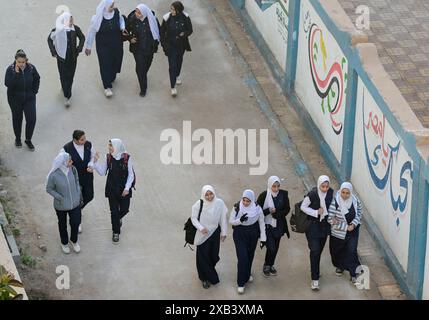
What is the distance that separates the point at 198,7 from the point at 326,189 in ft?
23.1

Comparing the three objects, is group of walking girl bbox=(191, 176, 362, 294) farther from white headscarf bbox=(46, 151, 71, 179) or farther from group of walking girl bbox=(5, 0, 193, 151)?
group of walking girl bbox=(5, 0, 193, 151)

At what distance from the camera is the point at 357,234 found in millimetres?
15727

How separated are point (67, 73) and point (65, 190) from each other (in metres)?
3.52

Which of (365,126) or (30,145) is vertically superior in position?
(365,126)

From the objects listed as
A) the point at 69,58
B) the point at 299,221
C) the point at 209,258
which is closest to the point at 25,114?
the point at 69,58

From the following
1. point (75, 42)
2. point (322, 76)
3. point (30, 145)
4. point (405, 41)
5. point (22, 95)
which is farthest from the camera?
point (405, 41)

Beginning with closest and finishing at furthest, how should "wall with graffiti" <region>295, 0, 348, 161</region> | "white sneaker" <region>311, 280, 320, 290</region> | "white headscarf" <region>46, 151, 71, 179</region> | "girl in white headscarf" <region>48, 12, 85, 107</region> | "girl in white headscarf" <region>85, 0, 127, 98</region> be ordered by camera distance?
"white headscarf" <region>46, 151, 71, 179</region> → "white sneaker" <region>311, 280, 320, 290</region> → "wall with graffiti" <region>295, 0, 348, 161</region> → "girl in white headscarf" <region>48, 12, 85, 107</region> → "girl in white headscarf" <region>85, 0, 127, 98</region>

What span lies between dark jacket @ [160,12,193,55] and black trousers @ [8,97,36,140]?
2126 mm

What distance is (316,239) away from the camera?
15.6 metres

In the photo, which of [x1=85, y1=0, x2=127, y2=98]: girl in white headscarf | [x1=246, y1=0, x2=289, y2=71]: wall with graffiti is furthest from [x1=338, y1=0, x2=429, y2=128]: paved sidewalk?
[x1=85, y1=0, x2=127, y2=98]: girl in white headscarf

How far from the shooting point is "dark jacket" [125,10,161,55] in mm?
18855

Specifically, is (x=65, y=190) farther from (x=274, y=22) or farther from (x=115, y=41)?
(x=274, y=22)
